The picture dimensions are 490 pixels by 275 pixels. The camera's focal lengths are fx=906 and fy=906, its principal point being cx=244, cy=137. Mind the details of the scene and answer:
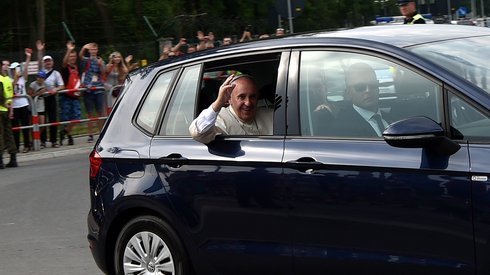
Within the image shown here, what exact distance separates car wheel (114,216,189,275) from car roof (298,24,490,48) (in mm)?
1551

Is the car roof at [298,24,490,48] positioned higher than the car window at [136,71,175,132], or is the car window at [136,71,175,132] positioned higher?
the car roof at [298,24,490,48]

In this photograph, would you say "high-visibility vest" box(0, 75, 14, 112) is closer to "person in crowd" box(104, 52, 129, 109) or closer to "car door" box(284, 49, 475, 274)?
"person in crowd" box(104, 52, 129, 109)

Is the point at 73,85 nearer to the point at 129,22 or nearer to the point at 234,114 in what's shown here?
the point at 234,114

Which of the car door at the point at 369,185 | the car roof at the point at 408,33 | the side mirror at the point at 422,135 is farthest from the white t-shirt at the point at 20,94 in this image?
the side mirror at the point at 422,135

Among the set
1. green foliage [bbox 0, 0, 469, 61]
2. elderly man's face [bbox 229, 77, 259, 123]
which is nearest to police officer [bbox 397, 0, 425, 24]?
elderly man's face [bbox 229, 77, 259, 123]

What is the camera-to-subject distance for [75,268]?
7.71 metres

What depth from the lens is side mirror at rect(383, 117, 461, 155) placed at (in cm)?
445

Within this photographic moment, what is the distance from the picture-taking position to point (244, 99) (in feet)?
19.4

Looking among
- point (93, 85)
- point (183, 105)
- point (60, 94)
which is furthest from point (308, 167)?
point (93, 85)

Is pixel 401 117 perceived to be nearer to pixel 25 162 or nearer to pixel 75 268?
pixel 75 268

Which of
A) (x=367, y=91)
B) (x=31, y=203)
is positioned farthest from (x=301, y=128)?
(x=31, y=203)

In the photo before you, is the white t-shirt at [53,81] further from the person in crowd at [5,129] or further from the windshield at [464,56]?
the windshield at [464,56]

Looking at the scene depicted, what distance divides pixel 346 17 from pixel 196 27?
2475cm

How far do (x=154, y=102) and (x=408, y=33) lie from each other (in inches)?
71.3
